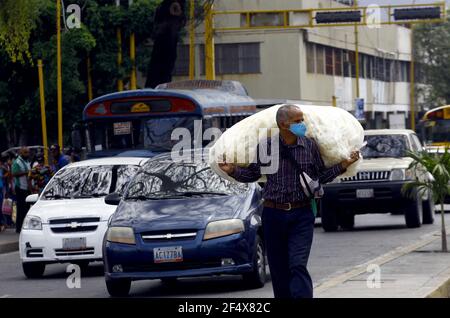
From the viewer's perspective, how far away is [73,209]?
18.7 meters

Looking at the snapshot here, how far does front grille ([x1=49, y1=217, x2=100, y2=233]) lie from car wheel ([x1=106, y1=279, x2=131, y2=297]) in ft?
9.46

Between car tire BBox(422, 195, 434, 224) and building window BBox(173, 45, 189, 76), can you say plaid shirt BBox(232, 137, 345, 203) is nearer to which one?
car tire BBox(422, 195, 434, 224)

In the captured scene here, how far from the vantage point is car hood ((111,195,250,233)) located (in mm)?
15266

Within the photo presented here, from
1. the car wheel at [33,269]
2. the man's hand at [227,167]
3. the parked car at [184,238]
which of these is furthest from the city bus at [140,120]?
the man's hand at [227,167]

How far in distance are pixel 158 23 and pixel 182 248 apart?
908 inches

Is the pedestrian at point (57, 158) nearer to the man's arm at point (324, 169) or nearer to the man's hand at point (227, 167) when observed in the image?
the man's hand at point (227, 167)

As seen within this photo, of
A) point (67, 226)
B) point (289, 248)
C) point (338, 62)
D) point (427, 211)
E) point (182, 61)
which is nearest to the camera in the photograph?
point (289, 248)

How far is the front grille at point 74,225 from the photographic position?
60.6 ft

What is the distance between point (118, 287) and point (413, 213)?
36.6 ft

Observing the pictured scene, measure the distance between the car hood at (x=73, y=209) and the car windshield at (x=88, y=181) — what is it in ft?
1.02

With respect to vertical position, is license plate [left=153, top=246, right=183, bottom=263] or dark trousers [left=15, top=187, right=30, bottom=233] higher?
license plate [left=153, top=246, right=183, bottom=263]

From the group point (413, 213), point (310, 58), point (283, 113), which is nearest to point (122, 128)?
point (413, 213)

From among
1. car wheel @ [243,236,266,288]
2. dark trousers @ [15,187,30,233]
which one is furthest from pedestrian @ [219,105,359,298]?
dark trousers @ [15,187,30,233]

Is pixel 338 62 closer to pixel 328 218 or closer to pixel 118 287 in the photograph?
pixel 328 218
